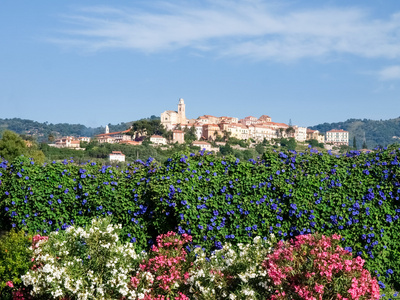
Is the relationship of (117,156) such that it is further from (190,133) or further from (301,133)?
(301,133)

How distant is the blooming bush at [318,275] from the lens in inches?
160

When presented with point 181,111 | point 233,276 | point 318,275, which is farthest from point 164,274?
point 181,111

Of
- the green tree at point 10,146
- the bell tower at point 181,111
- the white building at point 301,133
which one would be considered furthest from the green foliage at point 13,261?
the white building at point 301,133

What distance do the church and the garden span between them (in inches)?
3914

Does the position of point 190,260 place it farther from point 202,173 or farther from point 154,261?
point 202,173

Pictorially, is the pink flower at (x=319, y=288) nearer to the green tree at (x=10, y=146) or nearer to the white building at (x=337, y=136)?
the green tree at (x=10, y=146)

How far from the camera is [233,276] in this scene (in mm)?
4703

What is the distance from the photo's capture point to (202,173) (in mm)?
5855

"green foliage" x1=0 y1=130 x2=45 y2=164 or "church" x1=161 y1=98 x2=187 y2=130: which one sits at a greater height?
"church" x1=161 y1=98 x2=187 y2=130

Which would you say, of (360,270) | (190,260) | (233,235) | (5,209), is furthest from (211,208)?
(5,209)

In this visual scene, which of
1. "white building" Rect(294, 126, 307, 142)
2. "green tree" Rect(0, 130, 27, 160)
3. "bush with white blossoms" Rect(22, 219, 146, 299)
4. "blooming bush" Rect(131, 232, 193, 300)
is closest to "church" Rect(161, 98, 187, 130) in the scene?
"white building" Rect(294, 126, 307, 142)

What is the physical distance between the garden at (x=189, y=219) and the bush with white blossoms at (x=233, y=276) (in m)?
0.01

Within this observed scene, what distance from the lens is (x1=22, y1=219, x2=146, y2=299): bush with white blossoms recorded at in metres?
4.45

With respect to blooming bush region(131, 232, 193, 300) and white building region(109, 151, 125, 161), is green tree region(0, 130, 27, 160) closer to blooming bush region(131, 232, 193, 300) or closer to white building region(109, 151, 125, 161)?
blooming bush region(131, 232, 193, 300)
